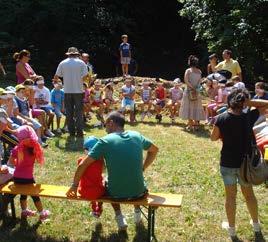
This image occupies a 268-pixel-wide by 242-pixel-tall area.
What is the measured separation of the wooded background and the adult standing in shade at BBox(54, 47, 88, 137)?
26.0 feet

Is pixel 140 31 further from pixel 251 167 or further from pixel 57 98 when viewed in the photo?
pixel 251 167

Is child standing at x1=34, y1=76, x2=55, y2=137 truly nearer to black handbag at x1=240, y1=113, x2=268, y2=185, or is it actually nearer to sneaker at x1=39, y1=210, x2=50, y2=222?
sneaker at x1=39, y1=210, x2=50, y2=222

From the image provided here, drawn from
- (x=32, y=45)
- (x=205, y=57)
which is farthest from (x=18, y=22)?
(x=205, y=57)

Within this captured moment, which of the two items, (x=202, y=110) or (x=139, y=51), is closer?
(x=202, y=110)

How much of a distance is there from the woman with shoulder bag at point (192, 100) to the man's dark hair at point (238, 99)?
274 inches

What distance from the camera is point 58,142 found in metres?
10.7

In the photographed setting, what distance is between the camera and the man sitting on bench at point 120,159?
556 centimetres

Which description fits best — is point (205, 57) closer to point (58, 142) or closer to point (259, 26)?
point (259, 26)

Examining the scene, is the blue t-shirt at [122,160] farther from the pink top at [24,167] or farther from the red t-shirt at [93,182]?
the pink top at [24,167]

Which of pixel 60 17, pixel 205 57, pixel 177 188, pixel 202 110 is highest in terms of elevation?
pixel 60 17

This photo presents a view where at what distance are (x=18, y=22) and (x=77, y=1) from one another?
2807 mm

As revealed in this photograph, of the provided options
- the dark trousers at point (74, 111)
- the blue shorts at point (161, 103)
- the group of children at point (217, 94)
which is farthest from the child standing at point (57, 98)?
the group of children at point (217, 94)

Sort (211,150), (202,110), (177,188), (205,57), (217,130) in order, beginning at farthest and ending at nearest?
(205,57) < (202,110) < (211,150) < (177,188) < (217,130)

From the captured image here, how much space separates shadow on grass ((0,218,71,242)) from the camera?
5914 millimetres
